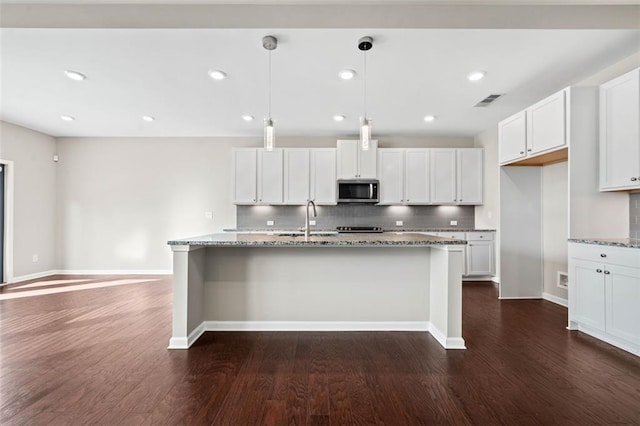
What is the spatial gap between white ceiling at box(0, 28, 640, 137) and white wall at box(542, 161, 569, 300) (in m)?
1.04

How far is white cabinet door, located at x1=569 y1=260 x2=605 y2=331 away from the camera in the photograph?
2.65 m

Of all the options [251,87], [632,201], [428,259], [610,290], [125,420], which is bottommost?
[125,420]

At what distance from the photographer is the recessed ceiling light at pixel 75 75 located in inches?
123

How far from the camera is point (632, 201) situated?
9.57 ft

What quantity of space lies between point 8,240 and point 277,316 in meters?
5.12

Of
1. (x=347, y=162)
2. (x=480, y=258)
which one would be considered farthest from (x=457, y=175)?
(x=347, y=162)

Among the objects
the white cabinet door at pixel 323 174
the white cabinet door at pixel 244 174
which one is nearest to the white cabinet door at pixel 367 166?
the white cabinet door at pixel 323 174

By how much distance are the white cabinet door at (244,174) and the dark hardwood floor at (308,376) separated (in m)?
2.64

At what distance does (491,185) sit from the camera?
16.8 feet

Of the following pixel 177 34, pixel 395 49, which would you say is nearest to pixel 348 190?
pixel 395 49

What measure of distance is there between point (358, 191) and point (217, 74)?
121 inches

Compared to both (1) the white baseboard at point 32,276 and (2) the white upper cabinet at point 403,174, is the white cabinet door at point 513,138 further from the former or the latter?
(1) the white baseboard at point 32,276

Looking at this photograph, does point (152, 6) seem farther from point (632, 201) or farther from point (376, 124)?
point (632, 201)

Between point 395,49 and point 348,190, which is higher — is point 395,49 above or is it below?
above
